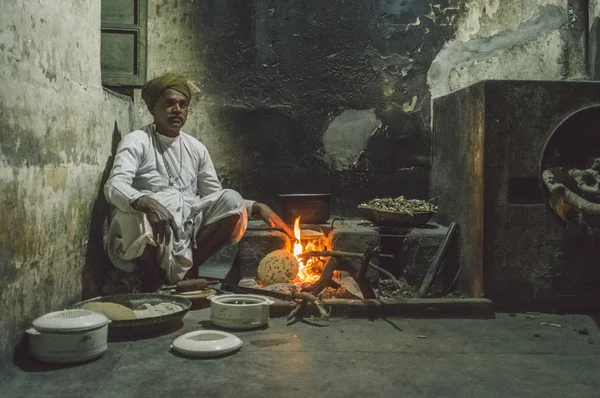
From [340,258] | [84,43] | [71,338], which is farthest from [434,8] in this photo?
[71,338]

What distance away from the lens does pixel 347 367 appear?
3414 millimetres

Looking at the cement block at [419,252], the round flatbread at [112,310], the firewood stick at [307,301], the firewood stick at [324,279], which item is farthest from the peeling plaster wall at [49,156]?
the cement block at [419,252]

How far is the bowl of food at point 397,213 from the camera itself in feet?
18.5

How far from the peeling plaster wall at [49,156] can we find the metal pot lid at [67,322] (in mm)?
228

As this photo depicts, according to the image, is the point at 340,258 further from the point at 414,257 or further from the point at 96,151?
the point at 96,151

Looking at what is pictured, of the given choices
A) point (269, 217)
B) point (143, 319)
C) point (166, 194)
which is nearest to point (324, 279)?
point (269, 217)

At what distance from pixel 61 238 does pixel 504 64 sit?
17.9 ft

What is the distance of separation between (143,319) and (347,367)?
1.43 metres

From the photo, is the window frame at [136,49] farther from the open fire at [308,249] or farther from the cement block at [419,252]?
the cement block at [419,252]

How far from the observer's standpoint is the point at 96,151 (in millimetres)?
5043

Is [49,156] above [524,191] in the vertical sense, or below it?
above

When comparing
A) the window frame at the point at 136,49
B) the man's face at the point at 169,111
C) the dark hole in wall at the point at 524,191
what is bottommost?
the dark hole in wall at the point at 524,191

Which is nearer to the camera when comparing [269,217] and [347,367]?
[347,367]

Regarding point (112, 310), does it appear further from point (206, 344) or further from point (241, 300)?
point (241, 300)
